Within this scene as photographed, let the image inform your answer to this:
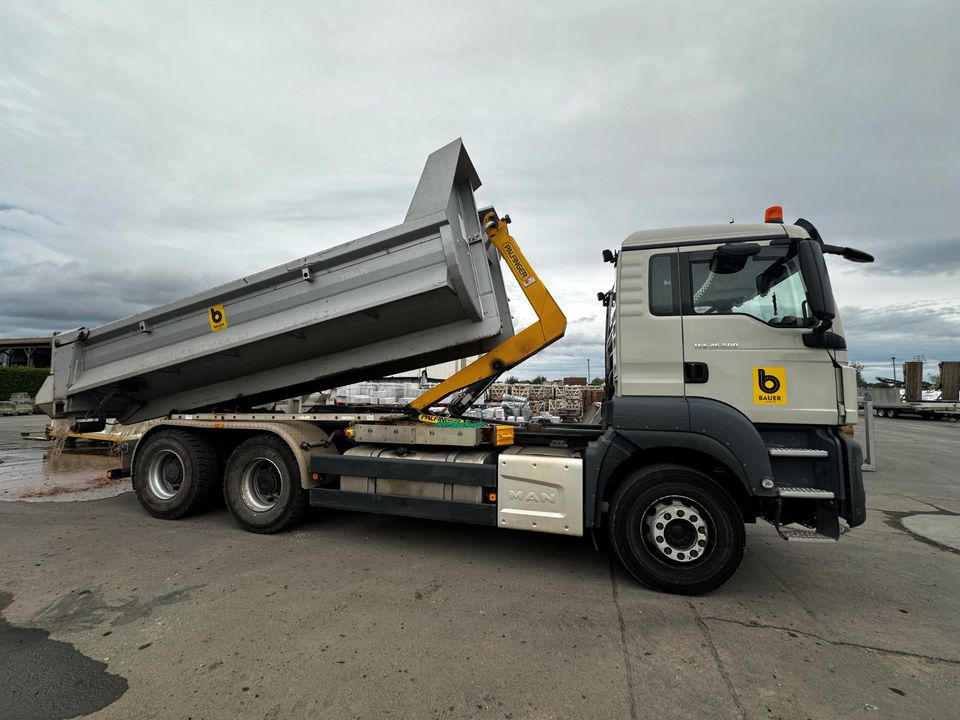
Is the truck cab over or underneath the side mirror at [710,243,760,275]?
underneath

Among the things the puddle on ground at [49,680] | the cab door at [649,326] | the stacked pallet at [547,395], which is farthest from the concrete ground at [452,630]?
the stacked pallet at [547,395]

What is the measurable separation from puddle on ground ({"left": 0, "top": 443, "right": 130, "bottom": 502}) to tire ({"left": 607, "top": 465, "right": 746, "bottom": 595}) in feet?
23.4

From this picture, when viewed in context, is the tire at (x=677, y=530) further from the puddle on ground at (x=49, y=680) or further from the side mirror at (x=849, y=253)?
the puddle on ground at (x=49, y=680)

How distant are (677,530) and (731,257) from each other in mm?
2132

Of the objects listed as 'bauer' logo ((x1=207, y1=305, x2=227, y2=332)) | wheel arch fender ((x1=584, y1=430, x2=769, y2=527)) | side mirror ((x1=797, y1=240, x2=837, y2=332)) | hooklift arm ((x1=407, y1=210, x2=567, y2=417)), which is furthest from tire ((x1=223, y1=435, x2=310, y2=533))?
side mirror ((x1=797, y1=240, x2=837, y2=332))

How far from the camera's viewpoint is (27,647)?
300 centimetres

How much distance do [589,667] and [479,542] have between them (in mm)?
2272

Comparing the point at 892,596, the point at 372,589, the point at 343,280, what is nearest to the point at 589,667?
the point at 372,589

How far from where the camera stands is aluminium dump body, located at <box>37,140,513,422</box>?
15.1 feet

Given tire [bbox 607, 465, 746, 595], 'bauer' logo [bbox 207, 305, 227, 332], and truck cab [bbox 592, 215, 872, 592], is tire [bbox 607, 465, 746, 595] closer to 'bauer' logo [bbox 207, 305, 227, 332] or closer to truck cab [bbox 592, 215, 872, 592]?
truck cab [bbox 592, 215, 872, 592]

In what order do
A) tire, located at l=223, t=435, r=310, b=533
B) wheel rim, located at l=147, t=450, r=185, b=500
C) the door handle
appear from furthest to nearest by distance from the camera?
wheel rim, located at l=147, t=450, r=185, b=500
tire, located at l=223, t=435, r=310, b=533
the door handle

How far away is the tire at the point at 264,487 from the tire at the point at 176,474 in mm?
472

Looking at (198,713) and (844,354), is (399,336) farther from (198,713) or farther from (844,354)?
(844,354)

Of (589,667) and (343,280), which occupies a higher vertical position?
(343,280)
